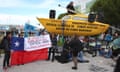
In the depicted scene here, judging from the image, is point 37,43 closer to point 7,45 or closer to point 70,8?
point 7,45

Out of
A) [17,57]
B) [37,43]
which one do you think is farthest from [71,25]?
[17,57]

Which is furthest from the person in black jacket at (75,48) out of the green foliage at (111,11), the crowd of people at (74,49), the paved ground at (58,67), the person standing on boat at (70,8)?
the green foliage at (111,11)

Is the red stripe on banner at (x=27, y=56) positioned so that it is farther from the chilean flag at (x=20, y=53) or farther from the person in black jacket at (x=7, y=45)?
the person in black jacket at (x=7, y=45)

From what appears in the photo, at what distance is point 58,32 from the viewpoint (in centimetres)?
2059

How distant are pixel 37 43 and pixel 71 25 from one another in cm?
297

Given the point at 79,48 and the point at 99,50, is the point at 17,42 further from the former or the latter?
the point at 99,50

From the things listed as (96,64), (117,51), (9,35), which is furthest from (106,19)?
(117,51)

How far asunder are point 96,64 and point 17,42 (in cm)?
424

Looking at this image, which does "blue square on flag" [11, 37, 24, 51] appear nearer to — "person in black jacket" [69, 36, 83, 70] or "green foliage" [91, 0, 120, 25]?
"person in black jacket" [69, 36, 83, 70]

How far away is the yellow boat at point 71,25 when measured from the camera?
20062 mm

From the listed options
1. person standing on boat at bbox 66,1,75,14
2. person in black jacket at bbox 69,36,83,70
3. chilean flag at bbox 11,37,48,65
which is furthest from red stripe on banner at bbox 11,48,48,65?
person standing on boat at bbox 66,1,75,14

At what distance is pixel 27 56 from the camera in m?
17.7

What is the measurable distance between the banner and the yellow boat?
132 centimetres

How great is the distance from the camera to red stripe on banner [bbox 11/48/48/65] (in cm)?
1675
